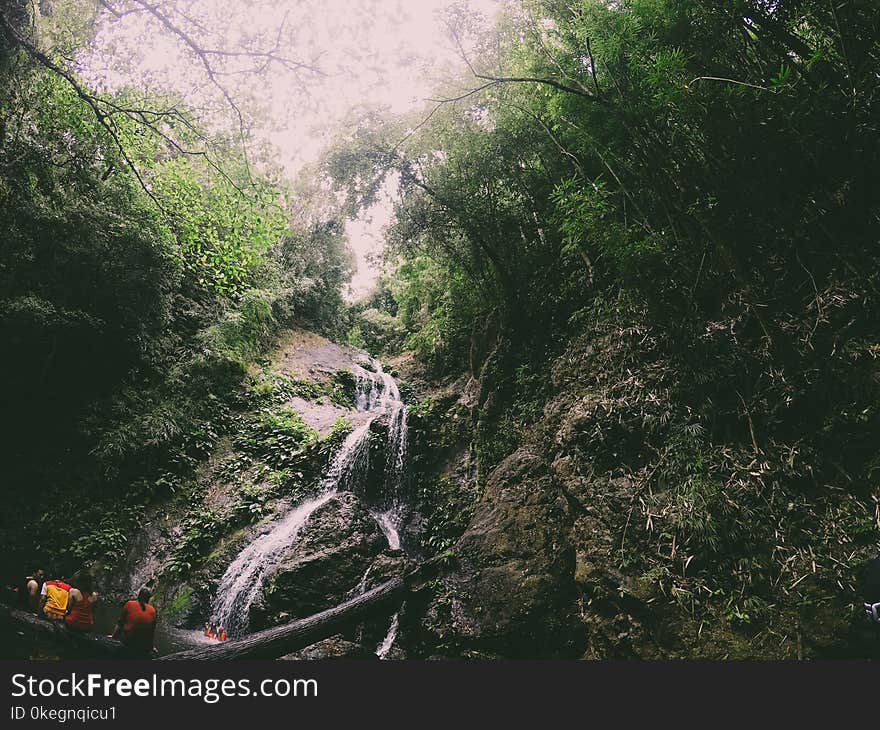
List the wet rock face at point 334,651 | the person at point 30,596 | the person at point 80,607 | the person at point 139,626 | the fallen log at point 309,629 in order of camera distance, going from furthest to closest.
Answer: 1. the person at point 30,596
2. the wet rock face at point 334,651
3. the person at point 80,607
4. the person at point 139,626
5. the fallen log at point 309,629

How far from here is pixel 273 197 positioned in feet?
18.8

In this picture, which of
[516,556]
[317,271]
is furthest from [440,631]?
[317,271]

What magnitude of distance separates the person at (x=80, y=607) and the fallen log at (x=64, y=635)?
29cm

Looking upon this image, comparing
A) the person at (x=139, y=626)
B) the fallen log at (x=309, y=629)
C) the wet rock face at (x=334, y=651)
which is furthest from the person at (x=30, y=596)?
the wet rock face at (x=334, y=651)

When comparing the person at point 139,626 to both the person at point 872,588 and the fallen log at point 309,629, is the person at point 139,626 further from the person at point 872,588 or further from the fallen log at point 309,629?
the person at point 872,588

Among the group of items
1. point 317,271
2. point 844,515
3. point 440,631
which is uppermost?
point 317,271

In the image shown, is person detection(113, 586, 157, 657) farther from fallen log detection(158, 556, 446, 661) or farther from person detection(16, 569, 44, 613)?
person detection(16, 569, 44, 613)

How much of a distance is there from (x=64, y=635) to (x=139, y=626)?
595 millimetres

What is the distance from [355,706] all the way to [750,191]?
5325mm

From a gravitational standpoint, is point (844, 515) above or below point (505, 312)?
below

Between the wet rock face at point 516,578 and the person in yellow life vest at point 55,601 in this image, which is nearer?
the wet rock face at point 516,578

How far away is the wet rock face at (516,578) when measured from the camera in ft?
13.9

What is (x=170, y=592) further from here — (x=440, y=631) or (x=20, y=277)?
(x=20, y=277)

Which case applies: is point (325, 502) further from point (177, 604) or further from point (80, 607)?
point (80, 607)
